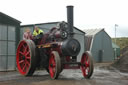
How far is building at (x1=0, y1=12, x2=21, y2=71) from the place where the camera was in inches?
508

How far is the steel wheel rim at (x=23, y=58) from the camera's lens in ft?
31.4

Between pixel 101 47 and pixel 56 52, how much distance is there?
22732mm

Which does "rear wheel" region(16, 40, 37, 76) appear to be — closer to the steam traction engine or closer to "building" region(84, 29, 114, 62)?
the steam traction engine

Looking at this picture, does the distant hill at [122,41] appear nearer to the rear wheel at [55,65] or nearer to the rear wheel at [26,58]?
the rear wheel at [26,58]

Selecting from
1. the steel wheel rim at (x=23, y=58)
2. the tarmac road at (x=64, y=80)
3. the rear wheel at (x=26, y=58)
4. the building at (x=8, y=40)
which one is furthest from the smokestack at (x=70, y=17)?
the building at (x=8, y=40)

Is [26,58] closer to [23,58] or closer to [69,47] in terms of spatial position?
[23,58]

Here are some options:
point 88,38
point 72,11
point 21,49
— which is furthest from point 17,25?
point 88,38

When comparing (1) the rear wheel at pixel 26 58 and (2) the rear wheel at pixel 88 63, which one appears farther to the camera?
(1) the rear wheel at pixel 26 58

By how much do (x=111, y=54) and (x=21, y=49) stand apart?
24433 mm

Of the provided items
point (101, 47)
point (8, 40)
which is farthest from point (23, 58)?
point (101, 47)

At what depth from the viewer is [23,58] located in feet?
32.3

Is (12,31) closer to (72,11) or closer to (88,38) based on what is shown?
(72,11)

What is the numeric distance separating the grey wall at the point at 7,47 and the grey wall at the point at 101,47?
16.1 metres

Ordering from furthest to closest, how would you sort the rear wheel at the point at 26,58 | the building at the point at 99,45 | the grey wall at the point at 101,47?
the grey wall at the point at 101,47
the building at the point at 99,45
the rear wheel at the point at 26,58
